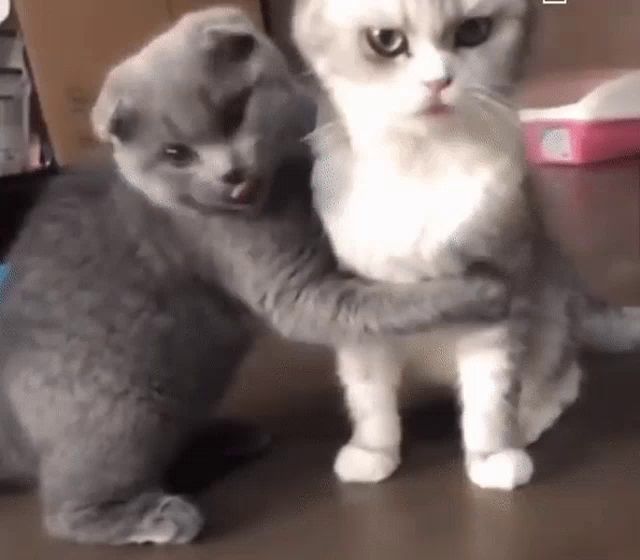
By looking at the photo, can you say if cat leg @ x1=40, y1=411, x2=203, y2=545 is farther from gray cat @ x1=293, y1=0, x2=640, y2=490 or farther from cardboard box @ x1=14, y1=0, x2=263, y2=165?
cardboard box @ x1=14, y1=0, x2=263, y2=165

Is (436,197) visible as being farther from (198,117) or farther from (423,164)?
(198,117)

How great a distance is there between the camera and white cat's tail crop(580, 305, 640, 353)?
2.72ft

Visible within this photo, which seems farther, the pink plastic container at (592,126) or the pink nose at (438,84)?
the pink plastic container at (592,126)

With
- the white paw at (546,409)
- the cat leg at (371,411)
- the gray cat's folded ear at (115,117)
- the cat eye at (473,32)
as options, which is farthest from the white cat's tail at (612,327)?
the gray cat's folded ear at (115,117)

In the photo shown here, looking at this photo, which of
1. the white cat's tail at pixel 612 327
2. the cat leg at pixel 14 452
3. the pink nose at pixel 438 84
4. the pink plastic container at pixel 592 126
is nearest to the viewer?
the pink nose at pixel 438 84

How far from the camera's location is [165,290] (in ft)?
2.19

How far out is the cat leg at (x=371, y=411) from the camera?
0.71m

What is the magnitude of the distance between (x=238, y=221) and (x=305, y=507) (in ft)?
0.65

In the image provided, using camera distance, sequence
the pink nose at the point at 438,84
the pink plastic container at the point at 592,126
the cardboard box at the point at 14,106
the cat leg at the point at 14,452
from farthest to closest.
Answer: the pink plastic container at the point at 592,126, the cardboard box at the point at 14,106, the cat leg at the point at 14,452, the pink nose at the point at 438,84

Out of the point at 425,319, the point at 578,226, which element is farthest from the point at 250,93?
the point at 578,226

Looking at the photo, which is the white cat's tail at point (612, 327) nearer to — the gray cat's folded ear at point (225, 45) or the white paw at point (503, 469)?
the white paw at point (503, 469)

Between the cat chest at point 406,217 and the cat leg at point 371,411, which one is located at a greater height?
the cat chest at point 406,217

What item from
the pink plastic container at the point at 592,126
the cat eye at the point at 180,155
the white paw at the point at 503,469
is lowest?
the pink plastic container at the point at 592,126

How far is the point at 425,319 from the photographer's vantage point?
0.64 m
